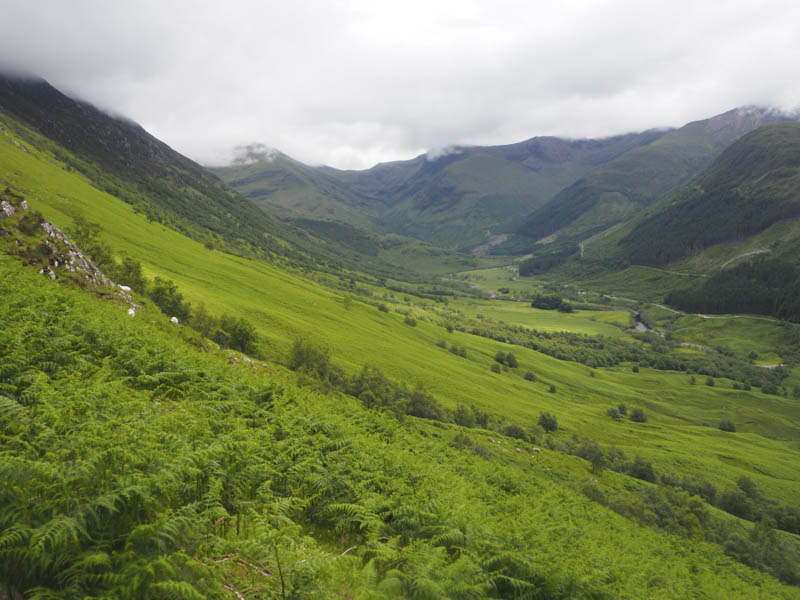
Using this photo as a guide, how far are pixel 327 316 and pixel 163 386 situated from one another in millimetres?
96000

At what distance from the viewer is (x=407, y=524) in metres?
13.2

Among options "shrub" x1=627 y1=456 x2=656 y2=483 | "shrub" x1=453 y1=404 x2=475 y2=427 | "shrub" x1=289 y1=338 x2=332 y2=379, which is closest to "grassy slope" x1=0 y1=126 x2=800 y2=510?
"shrub" x1=289 y1=338 x2=332 y2=379

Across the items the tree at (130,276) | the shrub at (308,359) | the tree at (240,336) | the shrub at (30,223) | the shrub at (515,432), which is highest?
the shrub at (30,223)

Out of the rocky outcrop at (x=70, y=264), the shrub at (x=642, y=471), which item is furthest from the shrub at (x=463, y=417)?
the rocky outcrop at (x=70, y=264)

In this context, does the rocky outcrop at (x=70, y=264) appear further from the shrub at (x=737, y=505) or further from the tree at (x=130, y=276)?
the shrub at (x=737, y=505)

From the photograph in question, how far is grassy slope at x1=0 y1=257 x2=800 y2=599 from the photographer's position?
23.1 ft

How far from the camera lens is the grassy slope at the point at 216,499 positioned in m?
7.05

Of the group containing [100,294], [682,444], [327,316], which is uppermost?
[100,294]

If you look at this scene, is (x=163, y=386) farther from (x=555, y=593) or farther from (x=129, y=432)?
(x=555, y=593)

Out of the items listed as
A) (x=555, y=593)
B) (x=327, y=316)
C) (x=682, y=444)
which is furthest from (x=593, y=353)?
(x=555, y=593)

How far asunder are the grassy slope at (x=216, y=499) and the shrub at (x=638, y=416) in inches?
4674

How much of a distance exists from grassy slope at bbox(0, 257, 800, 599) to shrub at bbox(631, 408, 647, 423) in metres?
119

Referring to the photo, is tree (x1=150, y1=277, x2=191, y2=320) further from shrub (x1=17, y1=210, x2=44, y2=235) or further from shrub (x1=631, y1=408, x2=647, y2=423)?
shrub (x1=631, y1=408, x2=647, y2=423)

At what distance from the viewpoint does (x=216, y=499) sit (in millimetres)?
9570
